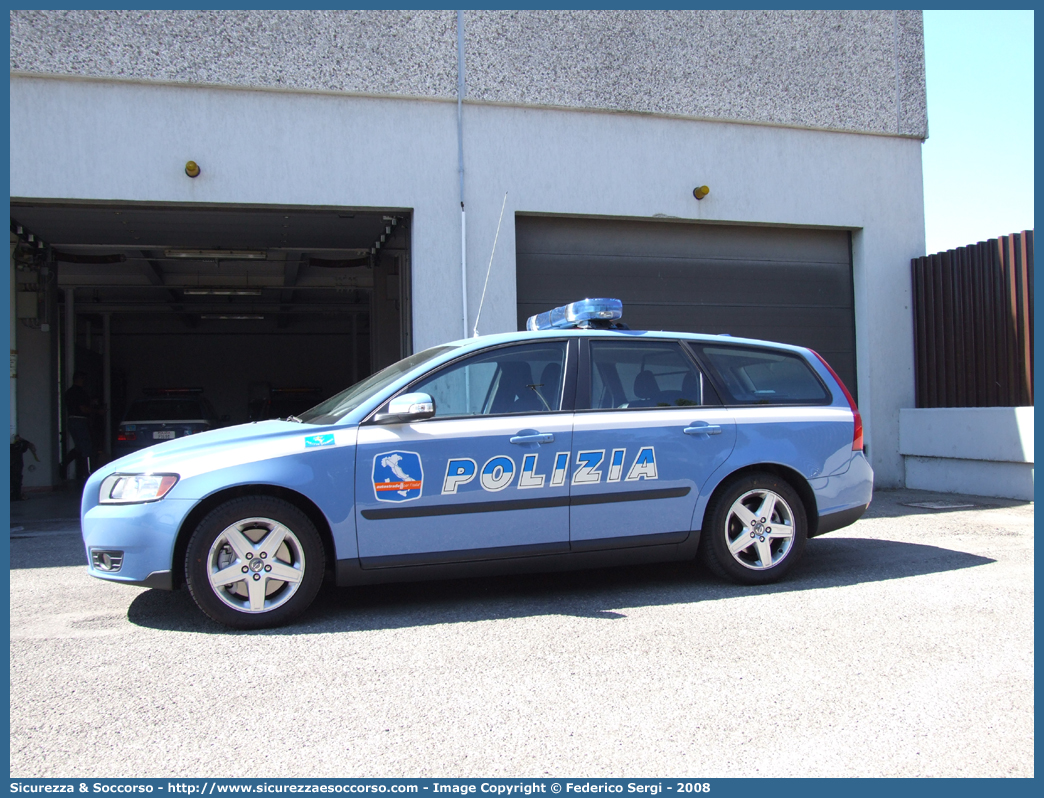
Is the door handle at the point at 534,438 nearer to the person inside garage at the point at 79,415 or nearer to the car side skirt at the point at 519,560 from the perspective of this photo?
the car side skirt at the point at 519,560

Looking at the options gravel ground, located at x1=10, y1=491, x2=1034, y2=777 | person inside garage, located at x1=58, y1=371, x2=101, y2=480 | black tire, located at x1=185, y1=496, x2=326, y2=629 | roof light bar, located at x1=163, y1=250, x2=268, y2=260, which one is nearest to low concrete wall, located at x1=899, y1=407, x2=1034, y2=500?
gravel ground, located at x1=10, y1=491, x2=1034, y2=777

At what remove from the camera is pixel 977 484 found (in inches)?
357

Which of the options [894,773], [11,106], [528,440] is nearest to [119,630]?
[528,440]

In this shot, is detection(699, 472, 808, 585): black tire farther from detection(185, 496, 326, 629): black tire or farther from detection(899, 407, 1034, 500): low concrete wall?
detection(899, 407, 1034, 500): low concrete wall

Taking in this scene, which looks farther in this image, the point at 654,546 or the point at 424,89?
the point at 424,89

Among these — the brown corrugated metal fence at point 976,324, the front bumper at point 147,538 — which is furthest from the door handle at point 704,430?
the brown corrugated metal fence at point 976,324

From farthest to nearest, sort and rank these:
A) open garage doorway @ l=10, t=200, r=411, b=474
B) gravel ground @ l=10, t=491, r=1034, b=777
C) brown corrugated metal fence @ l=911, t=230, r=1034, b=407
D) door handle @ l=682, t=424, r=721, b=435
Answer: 1. open garage doorway @ l=10, t=200, r=411, b=474
2. brown corrugated metal fence @ l=911, t=230, r=1034, b=407
3. door handle @ l=682, t=424, r=721, b=435
4. gravel ground @ l=10, t=491, r=1034, b=777

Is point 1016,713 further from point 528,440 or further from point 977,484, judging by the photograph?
point 977,484

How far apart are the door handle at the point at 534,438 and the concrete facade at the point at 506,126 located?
175 inches

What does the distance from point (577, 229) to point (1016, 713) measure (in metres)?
7.32

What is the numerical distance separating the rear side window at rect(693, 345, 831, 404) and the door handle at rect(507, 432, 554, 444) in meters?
1.22

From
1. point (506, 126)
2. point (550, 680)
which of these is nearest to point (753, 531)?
point (550, 680)

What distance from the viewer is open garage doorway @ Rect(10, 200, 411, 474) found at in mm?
10547

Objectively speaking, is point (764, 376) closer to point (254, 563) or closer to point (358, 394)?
point (358, 394)
